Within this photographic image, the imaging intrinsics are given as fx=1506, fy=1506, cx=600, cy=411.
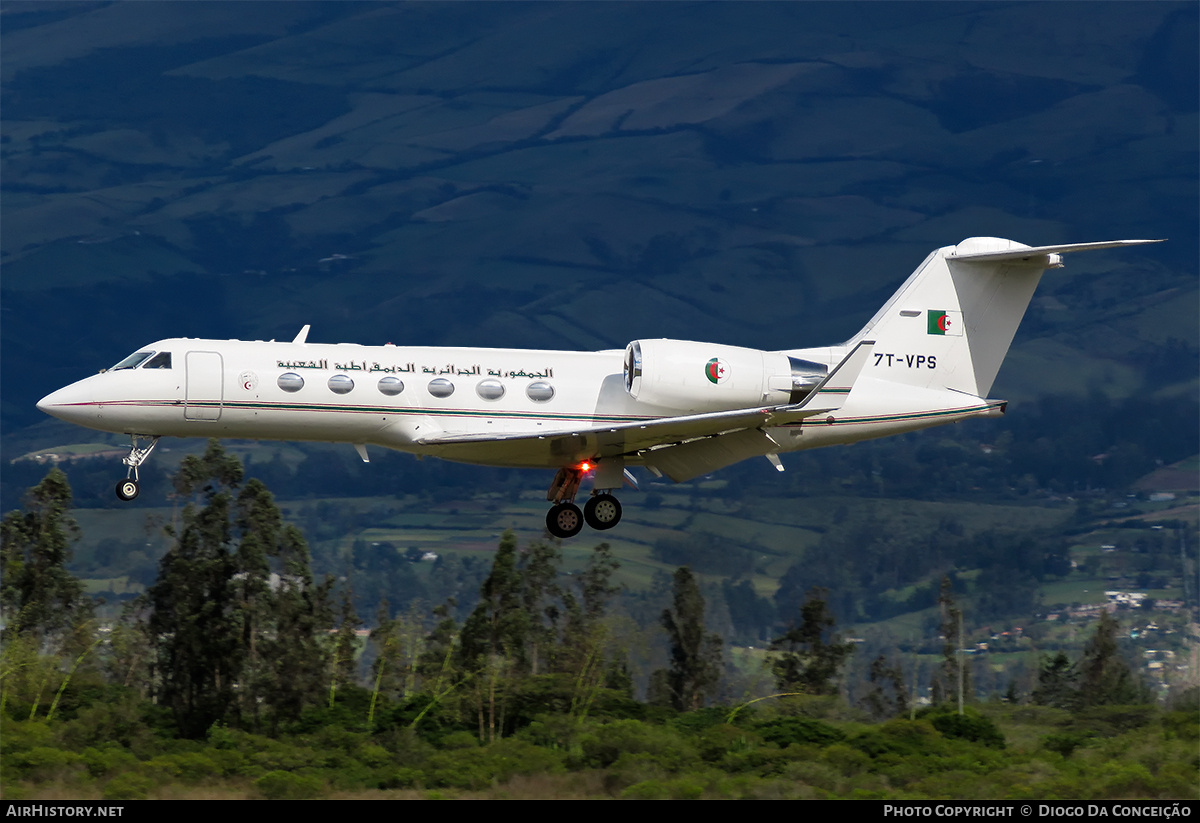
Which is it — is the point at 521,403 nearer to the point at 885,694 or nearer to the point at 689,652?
the point at 689,652

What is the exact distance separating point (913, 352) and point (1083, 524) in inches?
3504

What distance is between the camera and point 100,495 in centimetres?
12219

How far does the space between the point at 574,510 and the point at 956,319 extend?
7.83m

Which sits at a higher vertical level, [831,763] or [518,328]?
[518,328]

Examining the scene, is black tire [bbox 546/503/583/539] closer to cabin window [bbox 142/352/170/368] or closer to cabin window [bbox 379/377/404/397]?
cabin window [bbox 379/377/404/397]

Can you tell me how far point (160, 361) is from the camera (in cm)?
2314

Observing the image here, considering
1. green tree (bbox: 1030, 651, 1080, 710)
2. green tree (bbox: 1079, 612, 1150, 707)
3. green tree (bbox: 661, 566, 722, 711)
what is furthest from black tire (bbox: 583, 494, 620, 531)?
green tree (bbox: 1079, 612, 1150, 707)

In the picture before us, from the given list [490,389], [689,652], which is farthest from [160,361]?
[689,652]

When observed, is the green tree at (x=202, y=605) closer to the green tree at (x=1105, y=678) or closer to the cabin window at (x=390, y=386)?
the cabin window at (x=390, y=386)

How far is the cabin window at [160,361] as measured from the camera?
75.8ft

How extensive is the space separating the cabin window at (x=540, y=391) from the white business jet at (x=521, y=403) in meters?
0.02
